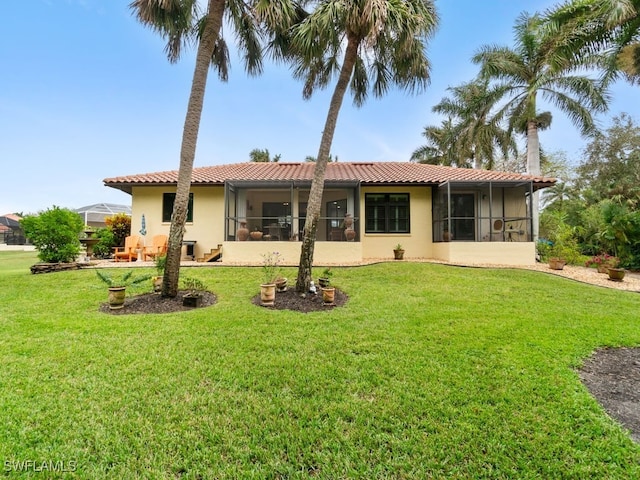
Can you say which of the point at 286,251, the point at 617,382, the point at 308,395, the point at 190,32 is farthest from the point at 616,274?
the point at 190,32

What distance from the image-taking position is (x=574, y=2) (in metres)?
11.2

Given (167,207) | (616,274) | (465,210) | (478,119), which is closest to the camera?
(616,274)

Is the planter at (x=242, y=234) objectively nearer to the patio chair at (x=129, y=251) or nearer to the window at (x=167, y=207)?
the window at (x=167, y=207)

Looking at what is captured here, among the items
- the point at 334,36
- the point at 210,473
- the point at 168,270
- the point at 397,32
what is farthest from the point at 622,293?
the point at 168,270

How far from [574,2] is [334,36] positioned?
11.1 meters

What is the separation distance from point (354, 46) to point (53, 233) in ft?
36.9

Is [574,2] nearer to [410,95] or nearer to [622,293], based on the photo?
[410,95]

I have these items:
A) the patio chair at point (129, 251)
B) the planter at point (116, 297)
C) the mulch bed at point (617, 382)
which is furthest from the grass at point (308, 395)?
the patio chair at point (129, 251)

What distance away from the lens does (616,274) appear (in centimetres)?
962

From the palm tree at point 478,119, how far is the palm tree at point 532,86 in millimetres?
644

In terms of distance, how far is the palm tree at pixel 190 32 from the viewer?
21.9 feet

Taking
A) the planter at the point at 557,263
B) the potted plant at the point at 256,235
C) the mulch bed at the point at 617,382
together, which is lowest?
the mulch bed at the point at 617,382

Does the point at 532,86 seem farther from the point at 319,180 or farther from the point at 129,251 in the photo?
the point at 129,251

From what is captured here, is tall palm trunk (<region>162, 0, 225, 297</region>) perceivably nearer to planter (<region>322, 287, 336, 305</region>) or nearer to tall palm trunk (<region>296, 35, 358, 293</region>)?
tall palm trunk (<region>296, 35, 358, 293</region>)
